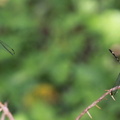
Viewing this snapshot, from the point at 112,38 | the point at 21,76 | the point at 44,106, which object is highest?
the point at 21,76

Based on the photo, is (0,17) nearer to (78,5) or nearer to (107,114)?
(78,5)

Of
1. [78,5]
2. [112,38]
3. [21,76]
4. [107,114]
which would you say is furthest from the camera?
[78,5]

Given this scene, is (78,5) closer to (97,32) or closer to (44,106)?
(97,32)

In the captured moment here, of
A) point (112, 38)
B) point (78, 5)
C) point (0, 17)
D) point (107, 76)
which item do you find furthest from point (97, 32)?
point (0, 17)

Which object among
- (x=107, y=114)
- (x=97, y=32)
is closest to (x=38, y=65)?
(x=97, y=32)

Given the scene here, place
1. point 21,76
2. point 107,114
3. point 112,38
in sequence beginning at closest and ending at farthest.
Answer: point 107,114
point 112,38
point 21,76

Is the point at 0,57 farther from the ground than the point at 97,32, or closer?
farther from the ground

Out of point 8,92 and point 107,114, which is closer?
point 107,114
